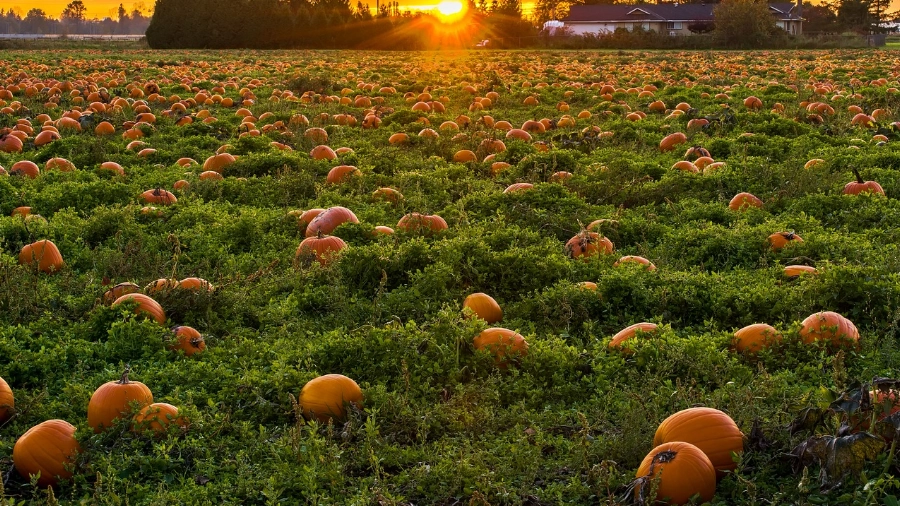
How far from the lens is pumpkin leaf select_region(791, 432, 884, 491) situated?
9.93 feet

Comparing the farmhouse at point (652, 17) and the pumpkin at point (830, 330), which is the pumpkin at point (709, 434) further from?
the farmhouse at point (652, 17)

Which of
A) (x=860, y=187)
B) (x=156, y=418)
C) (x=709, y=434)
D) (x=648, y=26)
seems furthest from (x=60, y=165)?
(x=648, y=26)

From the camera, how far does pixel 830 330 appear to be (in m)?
4.50

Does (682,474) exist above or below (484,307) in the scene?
below

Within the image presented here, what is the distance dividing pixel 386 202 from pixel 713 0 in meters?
99.2

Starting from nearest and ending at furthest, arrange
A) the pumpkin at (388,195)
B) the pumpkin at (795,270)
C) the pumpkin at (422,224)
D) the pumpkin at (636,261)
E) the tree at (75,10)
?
the pumpkin at (795,270) → the pumpkin at (636,261) → the pumpkin at (422,224) → the pumpkin at (388,195) → the tree at (75,10)

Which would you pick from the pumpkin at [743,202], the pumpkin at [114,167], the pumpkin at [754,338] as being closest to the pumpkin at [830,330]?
the pumpkin at [754,338]

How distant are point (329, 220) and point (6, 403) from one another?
3363mm

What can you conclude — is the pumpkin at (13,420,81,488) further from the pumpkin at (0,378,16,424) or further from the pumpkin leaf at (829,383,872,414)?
the pumpkin leaf at (829,383,872,414)

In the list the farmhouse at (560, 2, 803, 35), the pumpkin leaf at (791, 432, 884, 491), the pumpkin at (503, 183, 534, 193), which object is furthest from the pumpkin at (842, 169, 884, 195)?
the farmhouse at (560, 2, 803, 35)

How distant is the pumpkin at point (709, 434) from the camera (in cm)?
347

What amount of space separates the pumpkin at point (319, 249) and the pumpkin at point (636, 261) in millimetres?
2055

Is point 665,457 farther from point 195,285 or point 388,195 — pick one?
point 388,195

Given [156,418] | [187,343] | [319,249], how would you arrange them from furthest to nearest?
[319,249], [187,343], [156,418]
